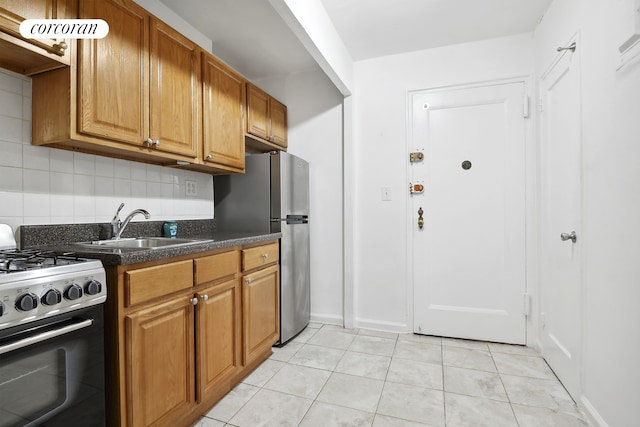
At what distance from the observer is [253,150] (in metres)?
3.15

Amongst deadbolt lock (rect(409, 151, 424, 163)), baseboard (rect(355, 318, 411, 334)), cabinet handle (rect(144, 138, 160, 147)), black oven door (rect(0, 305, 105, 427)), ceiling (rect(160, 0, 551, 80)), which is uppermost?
ceiling (rect(160, 0, 551, 80))

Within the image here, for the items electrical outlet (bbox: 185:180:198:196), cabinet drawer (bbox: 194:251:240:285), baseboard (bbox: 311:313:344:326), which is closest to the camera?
cabinet drawer (bbox: 194:251:240:285)

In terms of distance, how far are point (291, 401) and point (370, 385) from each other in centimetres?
49

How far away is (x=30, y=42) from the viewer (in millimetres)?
1226

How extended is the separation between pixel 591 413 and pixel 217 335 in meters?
1.90

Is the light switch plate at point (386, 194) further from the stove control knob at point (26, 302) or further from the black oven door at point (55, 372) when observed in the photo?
the stove control knob at point (26, 302)

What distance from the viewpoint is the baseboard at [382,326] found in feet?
9.31

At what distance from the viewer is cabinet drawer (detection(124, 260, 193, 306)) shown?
49.0 inches

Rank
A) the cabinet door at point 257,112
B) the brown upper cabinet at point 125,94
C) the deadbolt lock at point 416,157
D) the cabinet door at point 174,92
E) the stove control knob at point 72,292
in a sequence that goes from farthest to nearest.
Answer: the deadbolt lock at point 416,157 < the cabinet door at point 257,112 < the cabinet door at point 174,92 < the brown upper cabinet at point 125,94 < the stove control knob at point 72,292

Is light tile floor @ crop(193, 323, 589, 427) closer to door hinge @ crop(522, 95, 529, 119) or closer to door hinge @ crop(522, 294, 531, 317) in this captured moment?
door hinge @ crop(522, 294, 531, 317)

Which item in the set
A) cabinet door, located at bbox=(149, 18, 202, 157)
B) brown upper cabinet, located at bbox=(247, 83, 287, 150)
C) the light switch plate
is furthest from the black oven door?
the light switch plate

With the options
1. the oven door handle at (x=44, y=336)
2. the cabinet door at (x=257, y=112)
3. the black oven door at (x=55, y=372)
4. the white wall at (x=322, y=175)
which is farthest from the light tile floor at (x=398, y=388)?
the cabinet door at (x=257, y=112)

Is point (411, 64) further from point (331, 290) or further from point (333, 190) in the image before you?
point (331, 290)

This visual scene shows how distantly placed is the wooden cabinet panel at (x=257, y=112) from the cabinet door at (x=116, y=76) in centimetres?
94
